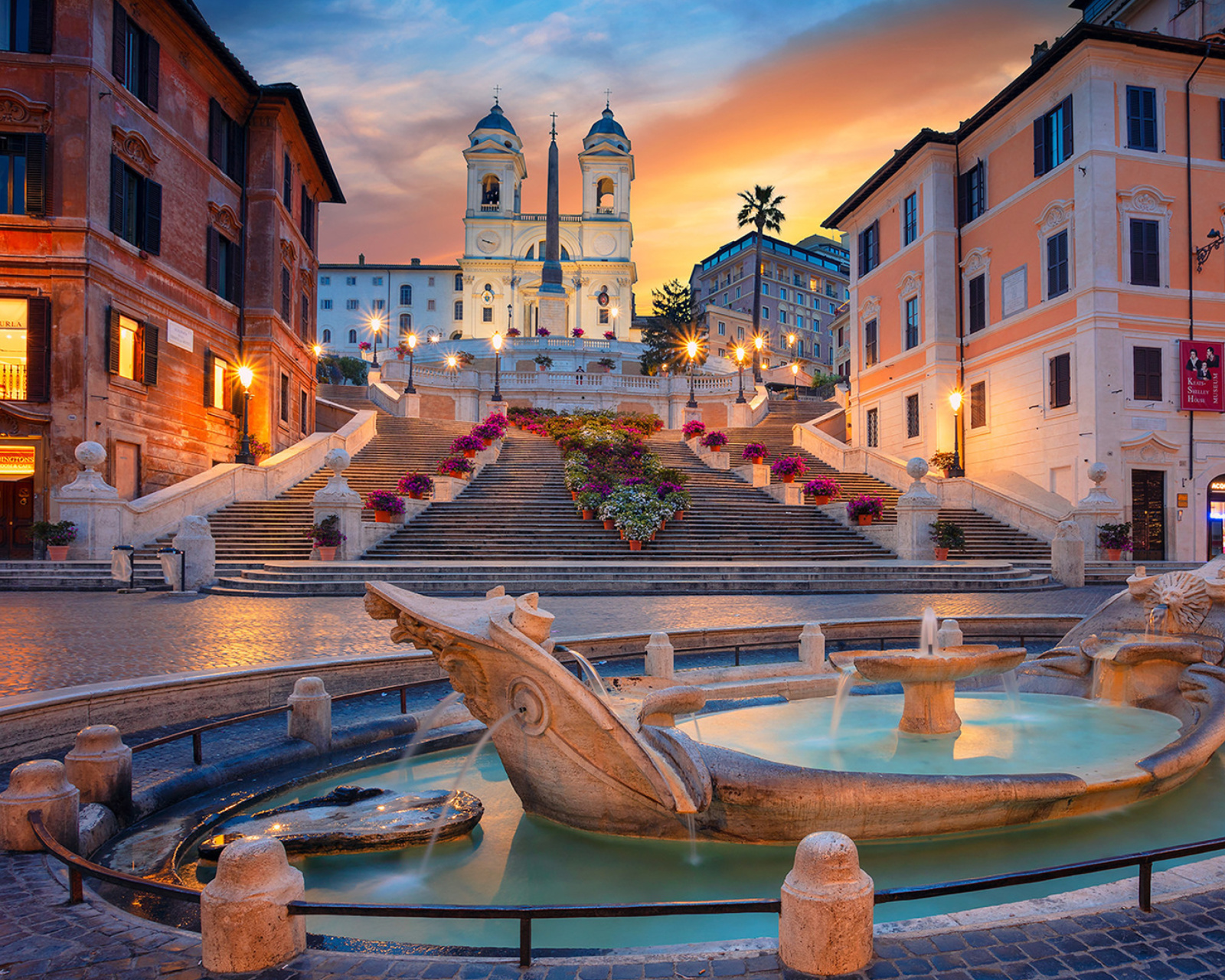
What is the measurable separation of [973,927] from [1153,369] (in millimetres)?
27025

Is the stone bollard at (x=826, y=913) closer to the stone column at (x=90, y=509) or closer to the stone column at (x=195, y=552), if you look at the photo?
the stone column at (x=195, y=552)

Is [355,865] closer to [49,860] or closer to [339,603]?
[49,860]

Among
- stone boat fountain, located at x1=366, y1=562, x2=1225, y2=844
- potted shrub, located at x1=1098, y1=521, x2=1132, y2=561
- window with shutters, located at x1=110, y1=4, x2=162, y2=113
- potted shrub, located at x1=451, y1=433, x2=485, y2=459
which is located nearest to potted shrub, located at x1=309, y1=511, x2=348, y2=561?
potted shrub, located at x1=451, y1=433, x2=485, y2=459

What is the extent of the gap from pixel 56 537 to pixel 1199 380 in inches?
1231

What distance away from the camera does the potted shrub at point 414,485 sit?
74.1 feet

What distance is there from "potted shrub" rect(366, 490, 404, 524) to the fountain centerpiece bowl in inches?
673

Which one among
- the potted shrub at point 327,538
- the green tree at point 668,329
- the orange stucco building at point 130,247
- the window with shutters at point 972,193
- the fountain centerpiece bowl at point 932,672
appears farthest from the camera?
the green tree at point 668,329

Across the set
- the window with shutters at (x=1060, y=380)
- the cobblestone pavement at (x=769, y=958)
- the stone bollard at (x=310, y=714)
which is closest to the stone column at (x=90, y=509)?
the stone bollard at (x=310, y=714)

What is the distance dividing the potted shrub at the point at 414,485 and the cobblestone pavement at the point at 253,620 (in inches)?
299

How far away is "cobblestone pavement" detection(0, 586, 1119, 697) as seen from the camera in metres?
8.66

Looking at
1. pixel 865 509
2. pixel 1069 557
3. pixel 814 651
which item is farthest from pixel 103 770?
pixel 865 509

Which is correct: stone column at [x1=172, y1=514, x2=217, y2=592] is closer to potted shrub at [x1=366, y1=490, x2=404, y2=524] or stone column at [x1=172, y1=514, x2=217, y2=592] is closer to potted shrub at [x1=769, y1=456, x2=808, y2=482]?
potted shrub at [x1=366, y1=490, x2=404, y2=524]

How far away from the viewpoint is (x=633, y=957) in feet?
10.1

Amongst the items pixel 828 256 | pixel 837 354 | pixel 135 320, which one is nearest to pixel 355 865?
pixel 135 320
